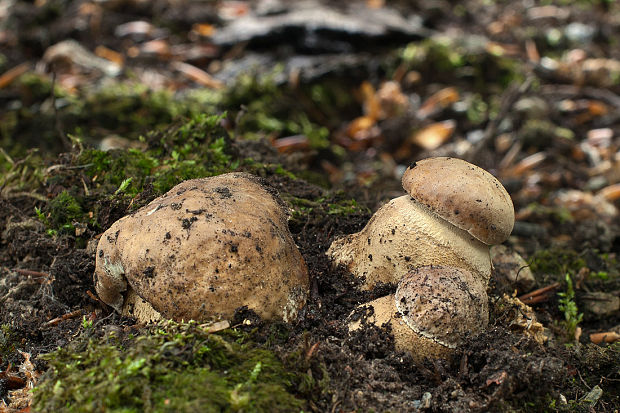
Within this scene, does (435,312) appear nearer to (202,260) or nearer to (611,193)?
(202,260)

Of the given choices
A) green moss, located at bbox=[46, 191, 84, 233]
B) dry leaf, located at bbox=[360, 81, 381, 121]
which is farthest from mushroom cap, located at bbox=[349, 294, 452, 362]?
dry leaf, located at bbox=[360, 81, 381, 121]

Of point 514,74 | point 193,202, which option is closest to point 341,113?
point 514,74

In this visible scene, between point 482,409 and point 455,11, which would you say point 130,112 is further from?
point 455,11

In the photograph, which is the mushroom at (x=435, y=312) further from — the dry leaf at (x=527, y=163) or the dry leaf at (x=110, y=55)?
the dry leaf at (x=110, y=55)

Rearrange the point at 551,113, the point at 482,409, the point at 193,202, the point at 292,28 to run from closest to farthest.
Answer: the point at 482,409
the point at 193,202
the point at 551,113
the point at 292,28

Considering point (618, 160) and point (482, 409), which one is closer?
point (482, 409)

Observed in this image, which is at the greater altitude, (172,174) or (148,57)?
(172,174)
